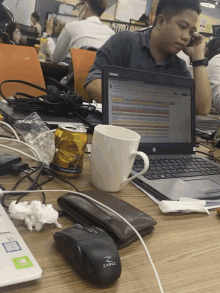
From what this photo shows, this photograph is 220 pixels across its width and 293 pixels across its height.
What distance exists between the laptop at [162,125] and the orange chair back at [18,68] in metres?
0.79

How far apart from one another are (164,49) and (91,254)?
1.50m

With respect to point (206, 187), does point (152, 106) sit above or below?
above

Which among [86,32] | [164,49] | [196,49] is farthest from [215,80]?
[86,32]

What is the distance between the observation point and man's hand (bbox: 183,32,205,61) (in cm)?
173

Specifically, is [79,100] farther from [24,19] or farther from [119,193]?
[24,19]

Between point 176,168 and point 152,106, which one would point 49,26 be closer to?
point 152,106

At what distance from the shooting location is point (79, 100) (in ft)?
3.36

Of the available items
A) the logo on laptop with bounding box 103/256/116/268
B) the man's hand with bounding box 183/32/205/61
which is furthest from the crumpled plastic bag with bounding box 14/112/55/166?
the man's hand with bounding box 183/32/205/61

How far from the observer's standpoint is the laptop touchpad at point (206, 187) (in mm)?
620

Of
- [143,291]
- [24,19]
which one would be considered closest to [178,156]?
[143,291]

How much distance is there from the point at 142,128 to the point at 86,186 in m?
0.27

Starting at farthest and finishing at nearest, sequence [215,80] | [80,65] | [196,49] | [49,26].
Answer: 1. [49,26]
2. [215,80]
3. [80,65]
4. [196,49]

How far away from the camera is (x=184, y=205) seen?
0.54 meters

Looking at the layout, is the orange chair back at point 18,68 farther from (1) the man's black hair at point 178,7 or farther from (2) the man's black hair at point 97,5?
(2) the man's black hair at point 97,5
